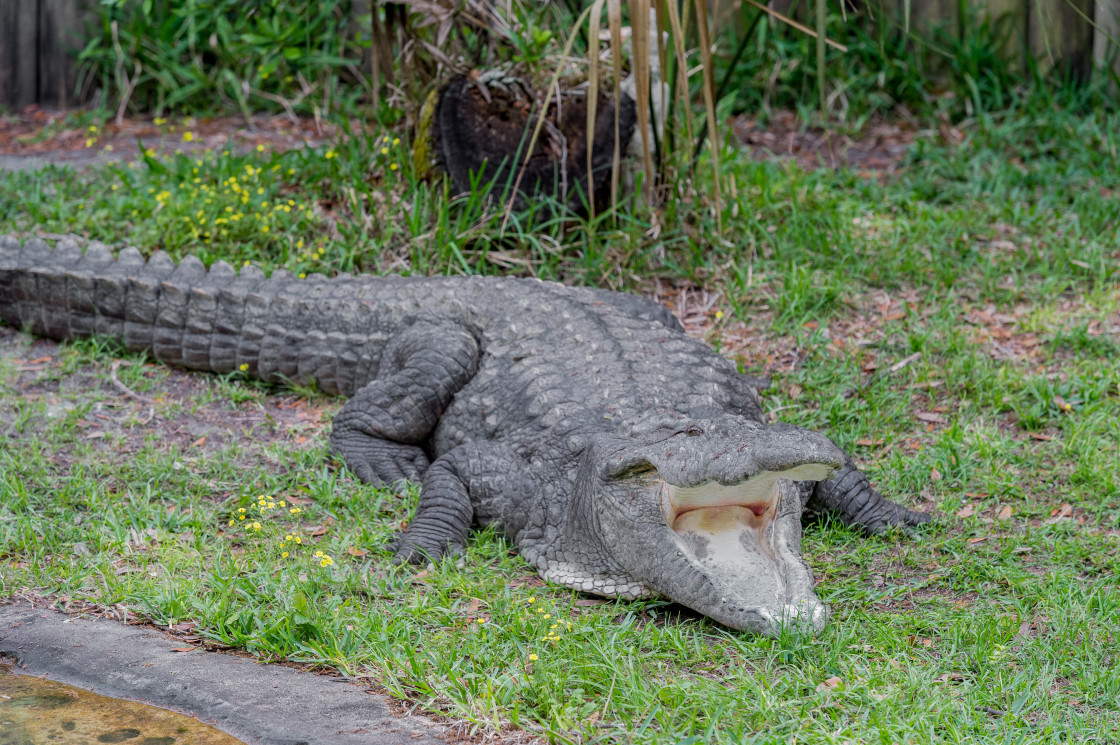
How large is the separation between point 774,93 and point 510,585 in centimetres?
545

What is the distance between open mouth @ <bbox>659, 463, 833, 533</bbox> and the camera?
2.89m

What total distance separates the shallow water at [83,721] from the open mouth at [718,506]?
50.6 inches

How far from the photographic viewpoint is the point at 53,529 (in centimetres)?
343

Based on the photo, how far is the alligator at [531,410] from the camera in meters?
2.93

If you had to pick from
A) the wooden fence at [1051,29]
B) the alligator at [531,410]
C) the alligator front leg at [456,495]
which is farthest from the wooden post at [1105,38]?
the alligator front leg at [456,495]

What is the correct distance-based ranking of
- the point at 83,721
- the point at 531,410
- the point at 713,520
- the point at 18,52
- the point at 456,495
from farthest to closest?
the point at 18,52 → the point at 531,410 → the point at 456,495 → the point at 713,520 → the point at 83,721

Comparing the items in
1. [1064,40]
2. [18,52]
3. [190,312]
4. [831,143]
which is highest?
[1064,40]

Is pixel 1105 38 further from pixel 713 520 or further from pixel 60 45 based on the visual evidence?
pixel 60 45

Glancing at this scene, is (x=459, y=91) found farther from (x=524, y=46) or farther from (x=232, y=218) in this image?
(x=232, y=218)

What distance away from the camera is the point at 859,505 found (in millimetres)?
3674

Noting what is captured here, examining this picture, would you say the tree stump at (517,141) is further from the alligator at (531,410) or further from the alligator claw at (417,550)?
the alligator claw at (417,550)

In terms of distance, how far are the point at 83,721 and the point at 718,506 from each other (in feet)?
5.55

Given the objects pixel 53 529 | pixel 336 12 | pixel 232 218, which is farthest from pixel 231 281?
pixel 336 12

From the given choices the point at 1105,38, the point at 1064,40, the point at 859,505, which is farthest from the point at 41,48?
the point at 1105,38
